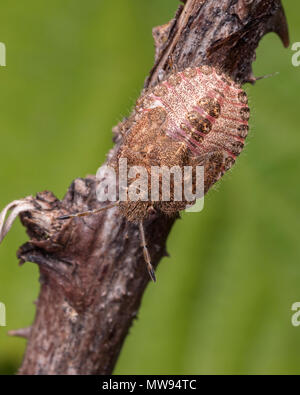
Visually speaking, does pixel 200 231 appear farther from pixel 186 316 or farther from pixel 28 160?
pixel 28 160

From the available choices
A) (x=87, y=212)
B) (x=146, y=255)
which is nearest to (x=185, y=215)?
(x=146, y=255)

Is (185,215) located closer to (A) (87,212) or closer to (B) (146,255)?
(B) (146,255)

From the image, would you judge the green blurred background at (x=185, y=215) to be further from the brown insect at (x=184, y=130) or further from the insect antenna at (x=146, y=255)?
the insect antenna at (x=146, y=255)

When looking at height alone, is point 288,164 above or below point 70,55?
below

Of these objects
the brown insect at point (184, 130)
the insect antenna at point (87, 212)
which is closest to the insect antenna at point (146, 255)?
the brown insect at point (184, 130)

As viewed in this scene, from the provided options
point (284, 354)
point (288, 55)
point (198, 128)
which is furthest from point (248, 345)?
point (288, 55)

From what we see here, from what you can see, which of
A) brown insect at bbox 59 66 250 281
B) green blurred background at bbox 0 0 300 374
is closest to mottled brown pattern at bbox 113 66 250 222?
brown insect at bbox 59 66 250 281

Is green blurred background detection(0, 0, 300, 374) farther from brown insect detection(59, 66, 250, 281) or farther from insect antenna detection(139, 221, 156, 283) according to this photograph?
insect antenna detection(139, 221, 156, 283)
